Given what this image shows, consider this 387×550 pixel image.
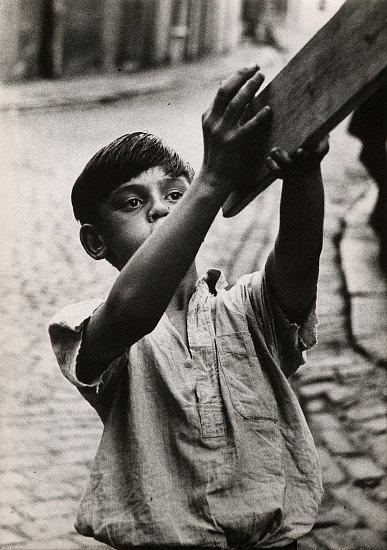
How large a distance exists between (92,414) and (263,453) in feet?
2.26

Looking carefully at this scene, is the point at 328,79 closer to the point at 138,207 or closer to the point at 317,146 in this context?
the point at 317,146

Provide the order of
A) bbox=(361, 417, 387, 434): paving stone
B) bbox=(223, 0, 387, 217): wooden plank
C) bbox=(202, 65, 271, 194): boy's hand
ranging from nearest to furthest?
bbox=(223, 0, 387, 217): wooden plank < bbox=(202, 65, 271, 194): boy's hand < bbox=(361, 417, 387, 434): paving stone

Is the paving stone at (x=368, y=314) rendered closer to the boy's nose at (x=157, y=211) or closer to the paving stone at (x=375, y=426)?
the paving stone at (x=375, y=426)

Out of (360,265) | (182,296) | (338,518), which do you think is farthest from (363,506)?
(182,296)

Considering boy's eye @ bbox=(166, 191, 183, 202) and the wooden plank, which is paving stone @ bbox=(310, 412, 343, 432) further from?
the wooden plank

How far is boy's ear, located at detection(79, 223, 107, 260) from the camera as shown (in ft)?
3.12

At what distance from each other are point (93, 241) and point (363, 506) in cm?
67

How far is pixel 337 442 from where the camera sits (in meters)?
1.36

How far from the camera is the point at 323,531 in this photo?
50.9 inches

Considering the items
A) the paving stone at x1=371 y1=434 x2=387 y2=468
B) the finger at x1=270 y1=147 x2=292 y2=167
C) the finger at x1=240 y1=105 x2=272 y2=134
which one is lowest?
the paving stone at x1=371 y1=434 x2=387 y2=468

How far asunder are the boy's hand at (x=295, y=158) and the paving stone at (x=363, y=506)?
30.7 inches

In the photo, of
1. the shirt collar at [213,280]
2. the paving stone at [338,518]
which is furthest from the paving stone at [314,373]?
the shirt collar at [213,280]

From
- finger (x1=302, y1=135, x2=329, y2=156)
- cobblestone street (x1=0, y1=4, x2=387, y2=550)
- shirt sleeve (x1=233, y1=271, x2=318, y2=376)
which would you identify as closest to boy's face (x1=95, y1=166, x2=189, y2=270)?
shirt sleeve (x1=233, y1=271, x2=318, y2=376)

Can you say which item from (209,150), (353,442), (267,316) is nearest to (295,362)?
(267,316)
